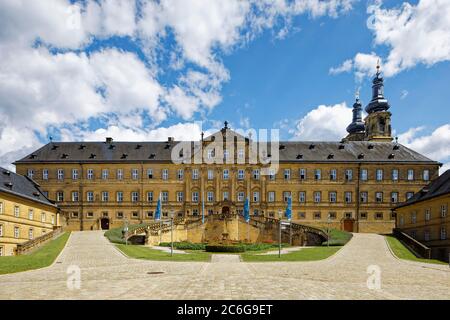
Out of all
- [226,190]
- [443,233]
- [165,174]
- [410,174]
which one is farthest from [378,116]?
[165,174]

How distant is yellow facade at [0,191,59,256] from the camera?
127ft

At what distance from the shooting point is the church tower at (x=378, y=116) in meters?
79.3

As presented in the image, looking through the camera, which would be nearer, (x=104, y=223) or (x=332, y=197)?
(x=104, y=223)

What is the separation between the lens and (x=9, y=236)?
129 ft

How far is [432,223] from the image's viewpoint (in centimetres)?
4094

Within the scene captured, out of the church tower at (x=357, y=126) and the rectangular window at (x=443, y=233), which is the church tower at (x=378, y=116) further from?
the rectangular window at (x=443, y=233)

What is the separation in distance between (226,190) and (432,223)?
30121mm

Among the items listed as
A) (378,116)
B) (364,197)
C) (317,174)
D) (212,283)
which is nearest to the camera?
(212,283)

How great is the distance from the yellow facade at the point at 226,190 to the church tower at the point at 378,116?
21715mm

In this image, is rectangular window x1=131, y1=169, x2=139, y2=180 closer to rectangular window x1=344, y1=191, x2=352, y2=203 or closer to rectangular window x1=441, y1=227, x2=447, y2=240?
rectangular window x1=344, y1=191, x2=352, y2=203

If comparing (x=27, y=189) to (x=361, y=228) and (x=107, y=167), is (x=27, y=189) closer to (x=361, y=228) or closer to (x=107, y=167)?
Answer: (x=107, y=167)

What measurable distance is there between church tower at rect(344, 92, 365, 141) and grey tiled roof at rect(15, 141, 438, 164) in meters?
32.2

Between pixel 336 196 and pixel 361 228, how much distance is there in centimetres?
643

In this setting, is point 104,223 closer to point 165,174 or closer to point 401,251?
point 165,174
